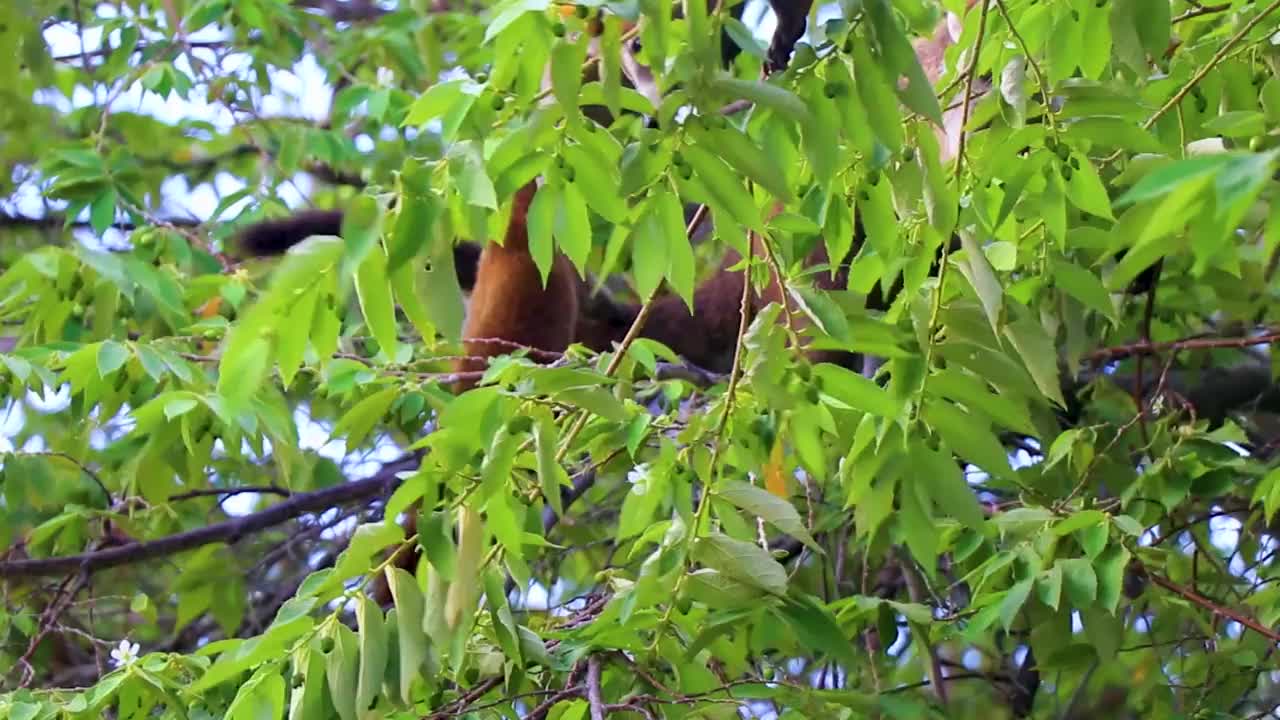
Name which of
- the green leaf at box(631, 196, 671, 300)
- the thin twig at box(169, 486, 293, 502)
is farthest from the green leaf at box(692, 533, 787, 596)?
the thin twig at box(169, 486, 293, 502)

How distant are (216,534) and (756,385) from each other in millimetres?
1942

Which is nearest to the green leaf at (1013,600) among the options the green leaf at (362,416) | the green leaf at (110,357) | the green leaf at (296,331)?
the green leaf at (362,416)

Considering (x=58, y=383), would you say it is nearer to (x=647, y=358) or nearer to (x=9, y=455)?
(x=9, y=455)

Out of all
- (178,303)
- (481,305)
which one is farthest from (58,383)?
(481,305)

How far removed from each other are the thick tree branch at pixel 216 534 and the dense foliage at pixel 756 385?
16 mm

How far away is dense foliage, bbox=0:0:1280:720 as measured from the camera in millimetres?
1234

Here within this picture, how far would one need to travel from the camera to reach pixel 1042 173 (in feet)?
4.78

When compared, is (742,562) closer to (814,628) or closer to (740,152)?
(814,628)

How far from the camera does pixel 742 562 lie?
4.70 ft

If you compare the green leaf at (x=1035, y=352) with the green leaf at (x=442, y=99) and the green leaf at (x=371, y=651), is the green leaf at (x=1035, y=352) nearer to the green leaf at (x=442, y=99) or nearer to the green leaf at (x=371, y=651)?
the green leaf at (x=442, y=99)

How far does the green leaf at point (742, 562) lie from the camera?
4.66 ft

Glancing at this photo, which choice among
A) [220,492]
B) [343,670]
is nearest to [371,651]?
[343,670]

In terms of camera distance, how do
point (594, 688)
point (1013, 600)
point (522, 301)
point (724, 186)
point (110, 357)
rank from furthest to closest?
point (522, 301), point (110, 357), point (1013, 600), point (594, 688), point (724, 186)

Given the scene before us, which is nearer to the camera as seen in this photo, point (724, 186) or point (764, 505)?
point (724, 186)
